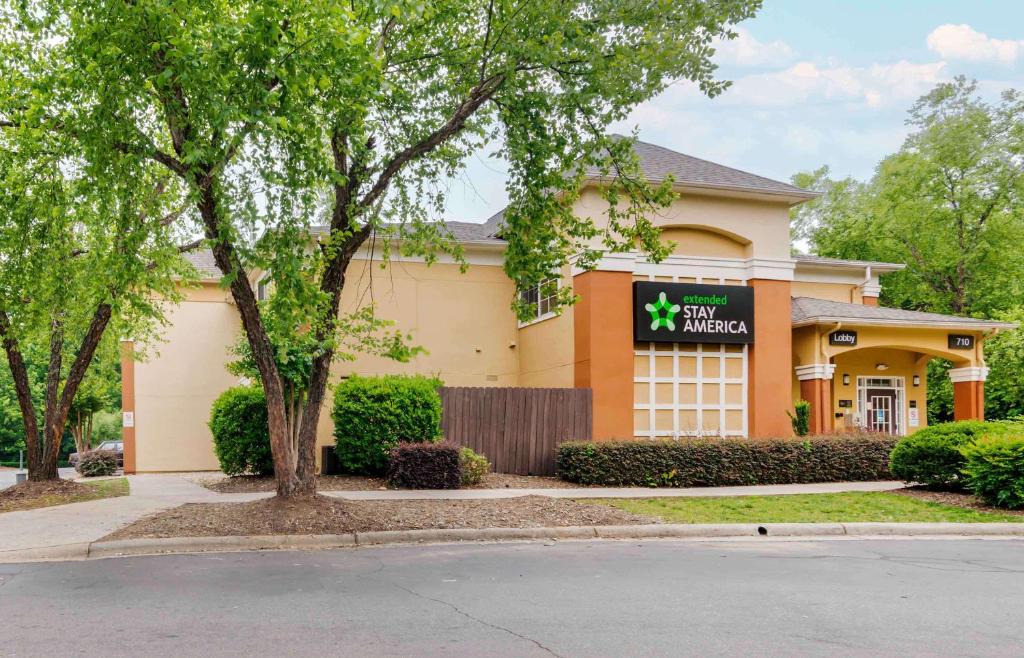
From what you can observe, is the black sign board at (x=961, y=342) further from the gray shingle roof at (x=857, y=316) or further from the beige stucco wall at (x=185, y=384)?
the beige stucco wall at (x=185, y=384)

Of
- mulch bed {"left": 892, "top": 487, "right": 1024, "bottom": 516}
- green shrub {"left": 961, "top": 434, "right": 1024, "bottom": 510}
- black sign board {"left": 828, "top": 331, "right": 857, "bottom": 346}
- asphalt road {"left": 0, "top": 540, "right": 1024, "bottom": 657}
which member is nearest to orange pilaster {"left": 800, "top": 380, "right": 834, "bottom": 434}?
black sign board {"left": 828, "top": 331, "right": 857, "bottom": 346}

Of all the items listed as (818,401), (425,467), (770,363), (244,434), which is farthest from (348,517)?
(818,401)

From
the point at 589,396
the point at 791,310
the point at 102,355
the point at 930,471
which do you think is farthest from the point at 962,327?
the point at 102,355

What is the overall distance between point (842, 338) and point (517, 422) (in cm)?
960

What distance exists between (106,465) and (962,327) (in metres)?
24.5

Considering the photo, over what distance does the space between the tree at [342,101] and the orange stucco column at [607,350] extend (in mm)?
6036

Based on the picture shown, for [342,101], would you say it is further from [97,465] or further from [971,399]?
[971,399]

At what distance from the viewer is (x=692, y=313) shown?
21562 mm

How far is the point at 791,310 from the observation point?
23.8 metres

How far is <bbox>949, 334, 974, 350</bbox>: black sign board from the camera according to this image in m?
24.9

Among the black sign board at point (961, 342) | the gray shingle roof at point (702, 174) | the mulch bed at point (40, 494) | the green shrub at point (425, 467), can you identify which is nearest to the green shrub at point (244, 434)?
the mulch bed at point (40, 494)

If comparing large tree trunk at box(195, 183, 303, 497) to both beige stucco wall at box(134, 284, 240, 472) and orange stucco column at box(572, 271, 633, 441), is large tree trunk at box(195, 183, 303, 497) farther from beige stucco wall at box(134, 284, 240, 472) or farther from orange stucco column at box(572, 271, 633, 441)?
beige stucco wall at box(134, 284, 240, 472)

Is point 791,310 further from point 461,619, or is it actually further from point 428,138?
point 461,619

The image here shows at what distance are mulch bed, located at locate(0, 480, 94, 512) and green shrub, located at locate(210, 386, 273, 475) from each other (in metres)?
2.81
